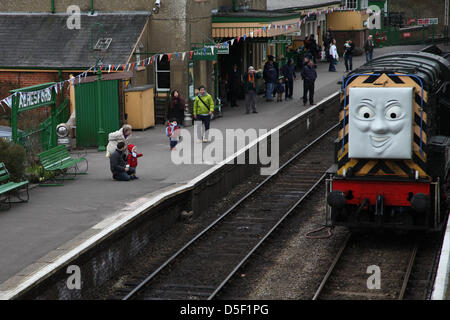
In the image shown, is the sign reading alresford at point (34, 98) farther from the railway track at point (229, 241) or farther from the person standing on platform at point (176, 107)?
the person standing on platform at point (176, 107)

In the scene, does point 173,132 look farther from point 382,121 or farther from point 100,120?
point 382,121

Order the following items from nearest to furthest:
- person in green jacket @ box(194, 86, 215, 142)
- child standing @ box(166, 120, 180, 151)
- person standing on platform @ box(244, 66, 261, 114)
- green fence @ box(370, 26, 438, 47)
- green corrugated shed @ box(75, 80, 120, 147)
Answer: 1. child standing @ box(166, 120, 180, 151)
2. green corrugated shed @ box(75, 80, 120, 147)
3. person in green jacket @ box(194, 86, 215, 142)
4. person standing on platform @ box(244, 66, 261, 114)
5. green fence @ box(370, 26, 438, 47)

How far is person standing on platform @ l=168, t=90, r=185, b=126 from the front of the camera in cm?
2252

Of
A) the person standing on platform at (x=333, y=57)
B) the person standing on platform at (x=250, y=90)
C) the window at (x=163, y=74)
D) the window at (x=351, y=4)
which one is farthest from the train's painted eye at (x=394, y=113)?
the window at (x=351, y=4)

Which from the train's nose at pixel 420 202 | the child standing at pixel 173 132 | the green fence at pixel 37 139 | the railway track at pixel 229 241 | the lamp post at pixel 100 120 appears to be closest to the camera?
the railway track at pixel 229 241

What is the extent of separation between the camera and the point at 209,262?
13.7 m

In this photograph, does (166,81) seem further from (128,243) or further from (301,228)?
(128,243)

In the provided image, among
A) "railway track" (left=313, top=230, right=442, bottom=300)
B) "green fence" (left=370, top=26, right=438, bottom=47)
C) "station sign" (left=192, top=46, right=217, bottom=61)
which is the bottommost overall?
"railway track" (left=313, top=230, right=442, bottom=300)

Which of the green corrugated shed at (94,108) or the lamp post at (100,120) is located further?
the green corrugated shed at (94,108)

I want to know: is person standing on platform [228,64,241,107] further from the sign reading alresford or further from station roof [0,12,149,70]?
the sign reading alresford

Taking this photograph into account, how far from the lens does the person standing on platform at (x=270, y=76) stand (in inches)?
1143

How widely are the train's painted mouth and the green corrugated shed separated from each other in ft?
30.0

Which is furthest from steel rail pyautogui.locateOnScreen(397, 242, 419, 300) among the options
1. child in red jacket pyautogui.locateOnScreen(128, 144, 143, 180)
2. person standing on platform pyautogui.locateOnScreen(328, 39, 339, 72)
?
person standing on platform pyautogui.locateOnScreen(328, 39, 339, 72)

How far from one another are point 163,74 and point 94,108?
17.2 feet
